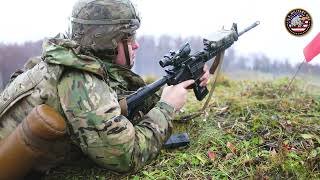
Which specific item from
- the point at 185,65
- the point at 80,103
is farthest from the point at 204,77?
the point at 80,103

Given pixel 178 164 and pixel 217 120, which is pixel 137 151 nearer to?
pixel 178 164

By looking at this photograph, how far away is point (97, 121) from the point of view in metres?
3.44

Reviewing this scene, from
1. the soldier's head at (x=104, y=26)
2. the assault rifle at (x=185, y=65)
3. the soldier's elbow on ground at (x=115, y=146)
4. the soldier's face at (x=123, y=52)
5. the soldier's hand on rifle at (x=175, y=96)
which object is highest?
the soldier's head at (x=104, y=26)

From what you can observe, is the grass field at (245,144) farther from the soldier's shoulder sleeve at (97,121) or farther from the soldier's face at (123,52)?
the soldier's face at (123,52)

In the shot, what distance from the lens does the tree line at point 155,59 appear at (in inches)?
261

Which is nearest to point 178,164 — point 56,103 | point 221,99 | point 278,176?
point 278,176

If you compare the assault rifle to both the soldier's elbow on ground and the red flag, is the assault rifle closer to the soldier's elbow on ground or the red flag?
the soldier's elbow on ground

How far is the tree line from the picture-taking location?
664 cm

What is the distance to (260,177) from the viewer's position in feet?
11.8

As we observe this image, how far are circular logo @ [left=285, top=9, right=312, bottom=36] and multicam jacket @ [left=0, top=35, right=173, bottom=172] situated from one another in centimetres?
205

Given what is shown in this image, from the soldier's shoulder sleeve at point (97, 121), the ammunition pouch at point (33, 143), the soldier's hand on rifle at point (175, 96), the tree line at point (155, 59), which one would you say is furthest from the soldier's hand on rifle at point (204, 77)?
the tree line at point (155, 59)

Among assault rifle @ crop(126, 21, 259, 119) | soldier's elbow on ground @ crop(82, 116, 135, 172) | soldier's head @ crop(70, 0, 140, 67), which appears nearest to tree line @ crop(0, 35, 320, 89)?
assault rifle @ crop(126, 21, 259, 119)

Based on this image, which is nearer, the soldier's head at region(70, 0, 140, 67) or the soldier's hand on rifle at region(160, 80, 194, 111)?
the soldier's head at region(70, 0, 140, 67)

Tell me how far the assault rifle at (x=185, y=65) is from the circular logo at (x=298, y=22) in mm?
613
